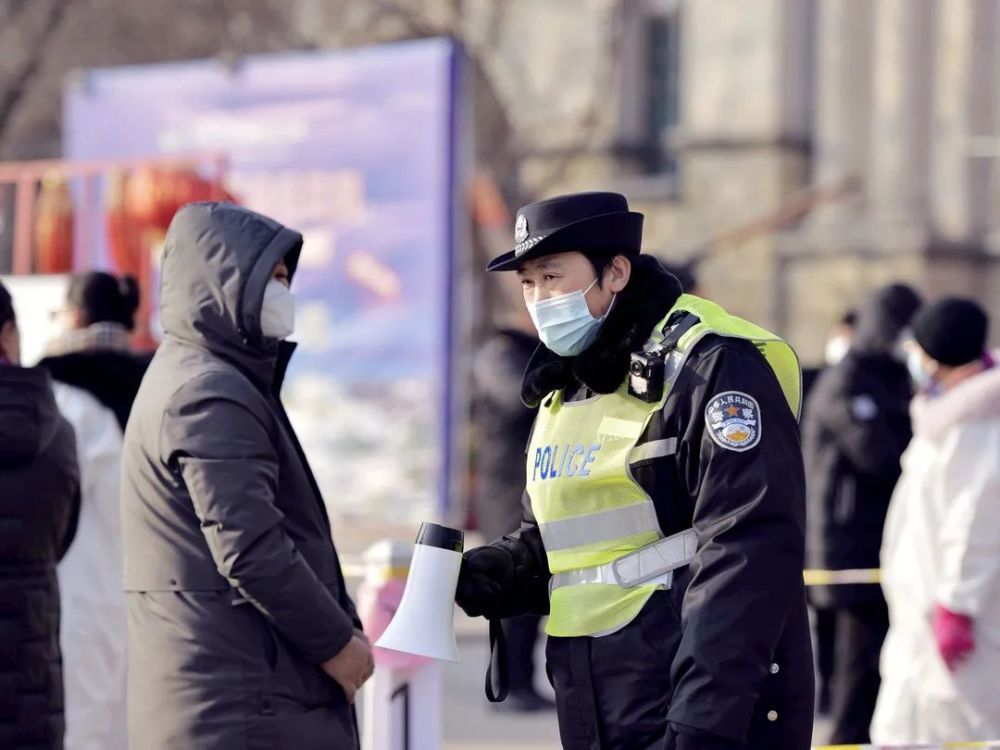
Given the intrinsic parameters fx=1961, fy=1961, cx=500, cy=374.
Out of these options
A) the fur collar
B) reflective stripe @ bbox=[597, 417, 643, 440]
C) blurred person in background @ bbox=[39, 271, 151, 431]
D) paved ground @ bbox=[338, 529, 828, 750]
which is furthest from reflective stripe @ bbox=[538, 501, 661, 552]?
paved ground @ bbox=[338, 529, 828, 750]

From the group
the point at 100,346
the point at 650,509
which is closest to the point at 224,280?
the point at 650,509

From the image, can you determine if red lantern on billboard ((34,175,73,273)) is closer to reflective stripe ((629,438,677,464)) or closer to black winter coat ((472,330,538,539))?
black winter coat ((472,330,538,539))

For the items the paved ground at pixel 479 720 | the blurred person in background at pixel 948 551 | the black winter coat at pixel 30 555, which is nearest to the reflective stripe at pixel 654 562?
the black winter coat at pixel 30 555

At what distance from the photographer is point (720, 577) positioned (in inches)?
136

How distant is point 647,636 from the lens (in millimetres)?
3631

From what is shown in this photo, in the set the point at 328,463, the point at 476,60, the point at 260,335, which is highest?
the point at 476,60

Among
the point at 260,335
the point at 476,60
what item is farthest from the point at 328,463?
the point at 260,335

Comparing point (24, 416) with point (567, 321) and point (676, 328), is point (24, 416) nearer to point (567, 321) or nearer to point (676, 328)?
point (567, 321)

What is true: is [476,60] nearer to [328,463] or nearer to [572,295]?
[328,463]

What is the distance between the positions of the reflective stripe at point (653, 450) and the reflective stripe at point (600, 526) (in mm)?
86

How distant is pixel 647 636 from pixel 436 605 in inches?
19.3

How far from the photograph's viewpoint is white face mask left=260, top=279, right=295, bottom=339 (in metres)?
4.45

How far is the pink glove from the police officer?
97.4 inches

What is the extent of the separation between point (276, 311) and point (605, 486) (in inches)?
43.2
